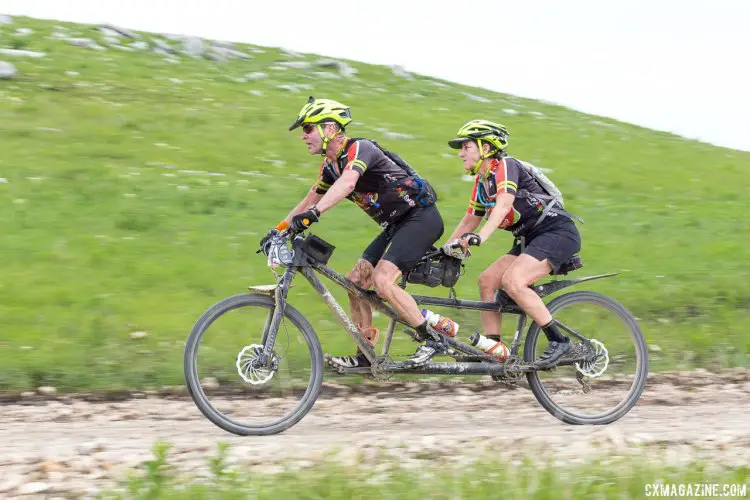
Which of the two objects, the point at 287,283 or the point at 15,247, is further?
the point at 15,247

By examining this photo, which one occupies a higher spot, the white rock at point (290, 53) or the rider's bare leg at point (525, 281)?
the white rock at point (290, 53)

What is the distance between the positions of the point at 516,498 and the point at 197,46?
3280 cm

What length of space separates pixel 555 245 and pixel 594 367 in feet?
3.76

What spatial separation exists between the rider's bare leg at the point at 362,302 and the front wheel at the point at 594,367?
4.59 ft

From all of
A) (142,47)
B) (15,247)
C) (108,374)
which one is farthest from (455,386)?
(142,47)

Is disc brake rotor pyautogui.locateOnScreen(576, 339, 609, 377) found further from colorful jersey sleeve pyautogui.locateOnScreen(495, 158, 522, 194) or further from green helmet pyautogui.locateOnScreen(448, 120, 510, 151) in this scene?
green helmet pyautogui.locateOnScreen(448, 120, 510, 151)

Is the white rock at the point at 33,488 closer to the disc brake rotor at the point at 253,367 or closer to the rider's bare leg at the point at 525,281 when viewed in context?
the disc brake rotor at the point at 253,367

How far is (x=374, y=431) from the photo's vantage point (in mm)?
7793

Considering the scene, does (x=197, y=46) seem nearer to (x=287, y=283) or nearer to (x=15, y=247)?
(x=15, y=247)

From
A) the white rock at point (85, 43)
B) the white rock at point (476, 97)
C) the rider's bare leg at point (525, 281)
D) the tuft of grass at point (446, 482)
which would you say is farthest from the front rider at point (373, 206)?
the white rock at point (476, 97)

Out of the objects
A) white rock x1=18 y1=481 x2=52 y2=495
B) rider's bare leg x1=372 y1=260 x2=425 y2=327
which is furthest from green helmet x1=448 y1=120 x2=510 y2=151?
white rock x1=18 y1=481 x2=52 y2=495

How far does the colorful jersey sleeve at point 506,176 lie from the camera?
7.86 metres

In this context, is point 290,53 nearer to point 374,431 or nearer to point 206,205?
point 206,205

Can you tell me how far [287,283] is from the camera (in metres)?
7.53
